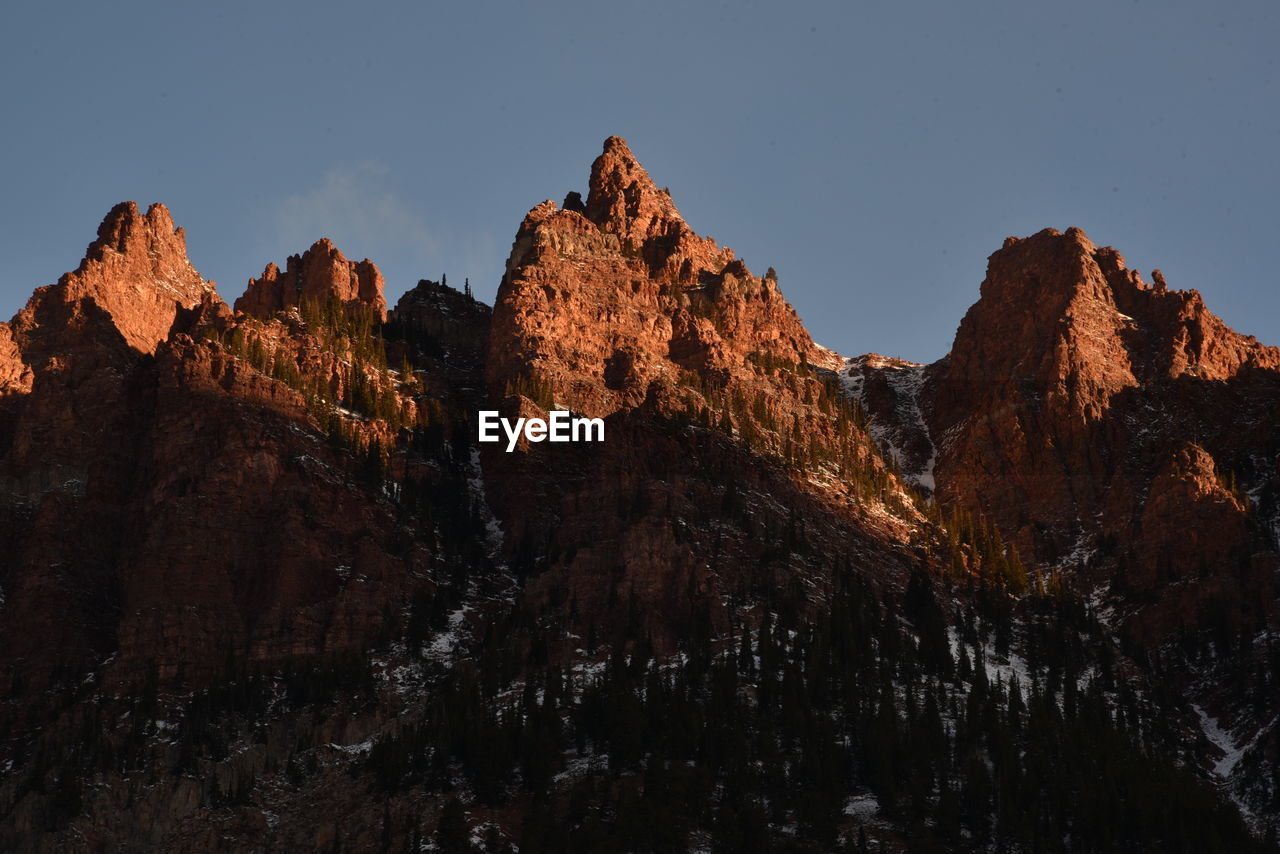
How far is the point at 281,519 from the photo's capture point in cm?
18525

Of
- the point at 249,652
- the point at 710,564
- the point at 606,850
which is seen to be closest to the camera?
the point at 606,850

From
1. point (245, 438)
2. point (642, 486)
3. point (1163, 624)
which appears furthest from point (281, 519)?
point (1163, 624)

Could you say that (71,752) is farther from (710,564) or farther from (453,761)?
(710,564)

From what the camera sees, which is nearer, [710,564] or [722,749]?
[722,749]

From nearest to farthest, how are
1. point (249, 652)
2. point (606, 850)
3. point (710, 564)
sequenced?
point (606, 850), point (249, 652), point (710, 564)

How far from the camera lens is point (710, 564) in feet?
607

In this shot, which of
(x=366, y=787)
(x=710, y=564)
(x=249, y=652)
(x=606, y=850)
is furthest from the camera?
(x=710, y=564)

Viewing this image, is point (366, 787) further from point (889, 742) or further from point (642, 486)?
point (642, 486)

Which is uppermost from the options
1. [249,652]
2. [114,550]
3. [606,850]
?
[114,550]

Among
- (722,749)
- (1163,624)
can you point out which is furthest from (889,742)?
(1163,624)

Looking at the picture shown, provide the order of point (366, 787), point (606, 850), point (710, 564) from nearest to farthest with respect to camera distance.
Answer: point (606, 850), point (366, 787), point (710, 564)

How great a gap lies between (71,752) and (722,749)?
166 ft

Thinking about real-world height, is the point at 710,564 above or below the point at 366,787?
above

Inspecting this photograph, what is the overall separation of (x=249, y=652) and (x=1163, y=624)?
88.7 metres
